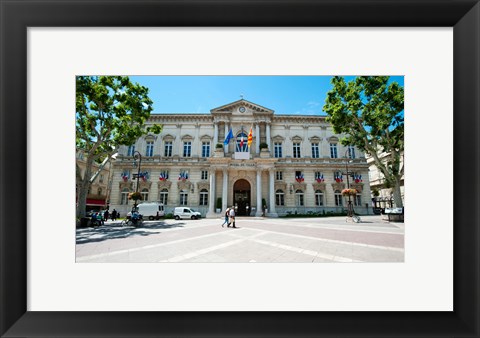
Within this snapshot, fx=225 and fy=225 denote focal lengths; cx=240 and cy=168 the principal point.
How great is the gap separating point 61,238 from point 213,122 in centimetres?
2123

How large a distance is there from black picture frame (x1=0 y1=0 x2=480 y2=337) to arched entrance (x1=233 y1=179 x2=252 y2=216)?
19.8m

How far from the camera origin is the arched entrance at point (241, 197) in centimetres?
2206

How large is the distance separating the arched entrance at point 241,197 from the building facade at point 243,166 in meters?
0.10

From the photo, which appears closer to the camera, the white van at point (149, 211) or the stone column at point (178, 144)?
the white van at point (149, 211)

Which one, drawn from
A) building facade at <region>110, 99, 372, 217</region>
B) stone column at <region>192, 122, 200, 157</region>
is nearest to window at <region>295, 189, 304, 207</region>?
building facade at <region>110, 99, 372, 217</region>

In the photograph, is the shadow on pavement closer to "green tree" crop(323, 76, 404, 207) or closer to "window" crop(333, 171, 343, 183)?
"green tree" crop(323, 76, 404, 207)

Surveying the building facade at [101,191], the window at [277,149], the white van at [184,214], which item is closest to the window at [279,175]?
the window at [277,149]

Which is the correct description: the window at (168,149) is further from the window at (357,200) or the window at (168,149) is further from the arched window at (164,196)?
the window at (357,200)

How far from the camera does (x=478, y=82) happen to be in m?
2.25

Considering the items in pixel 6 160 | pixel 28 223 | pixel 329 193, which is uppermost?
pixel 6 160
